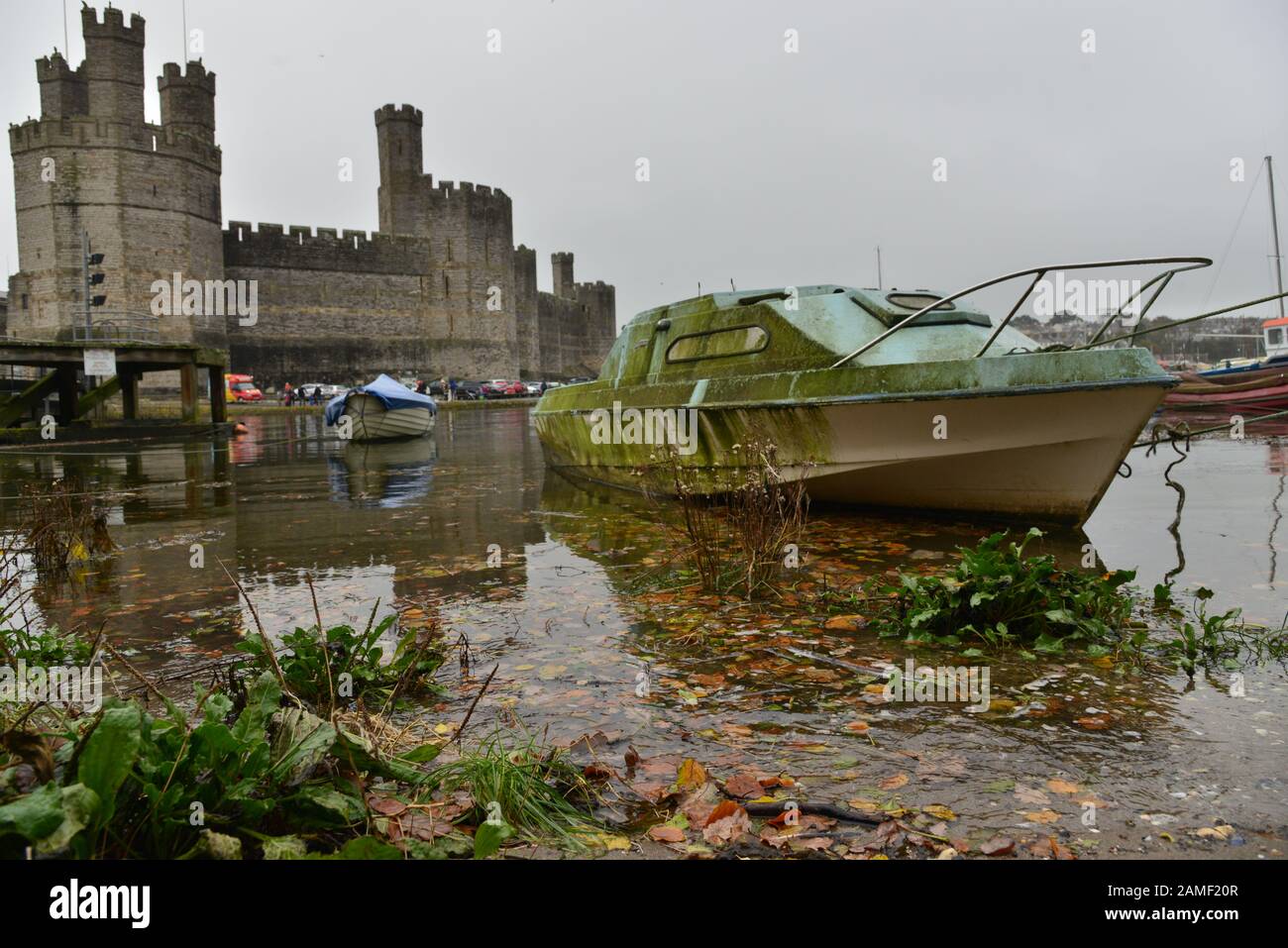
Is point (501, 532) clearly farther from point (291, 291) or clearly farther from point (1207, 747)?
point (291, 291)

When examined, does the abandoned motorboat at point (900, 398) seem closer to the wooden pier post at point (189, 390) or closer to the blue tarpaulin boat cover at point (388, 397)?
the blue tarpaulin boat cover at point (388, 397)

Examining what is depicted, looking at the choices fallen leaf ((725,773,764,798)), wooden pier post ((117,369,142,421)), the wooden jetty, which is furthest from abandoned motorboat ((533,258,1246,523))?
wooden pier post ((117,369,142,421))

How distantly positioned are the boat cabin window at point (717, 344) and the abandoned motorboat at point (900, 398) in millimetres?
14

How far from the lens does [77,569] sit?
631 cm

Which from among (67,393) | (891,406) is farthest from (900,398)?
(67,393)

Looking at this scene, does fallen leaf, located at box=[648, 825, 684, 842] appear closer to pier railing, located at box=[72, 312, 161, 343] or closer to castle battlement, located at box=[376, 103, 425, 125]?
pier railing, located at box=[72, 312, 161, 343]

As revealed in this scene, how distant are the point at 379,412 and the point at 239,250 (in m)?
36.7

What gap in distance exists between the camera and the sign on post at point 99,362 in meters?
19.4

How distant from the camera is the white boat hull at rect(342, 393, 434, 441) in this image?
2168cm

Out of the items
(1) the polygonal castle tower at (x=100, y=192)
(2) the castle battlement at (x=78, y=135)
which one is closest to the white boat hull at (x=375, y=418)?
(1) the polygonal castle tower at (x=100, y=192)

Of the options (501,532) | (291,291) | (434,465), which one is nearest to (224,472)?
(434,465)

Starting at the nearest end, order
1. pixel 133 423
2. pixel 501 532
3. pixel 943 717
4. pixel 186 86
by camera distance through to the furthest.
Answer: pixel 943 717 < pixel 501 532 < pixel 133 423 < pixel 186 86

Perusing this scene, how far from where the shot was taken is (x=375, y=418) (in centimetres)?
2180
